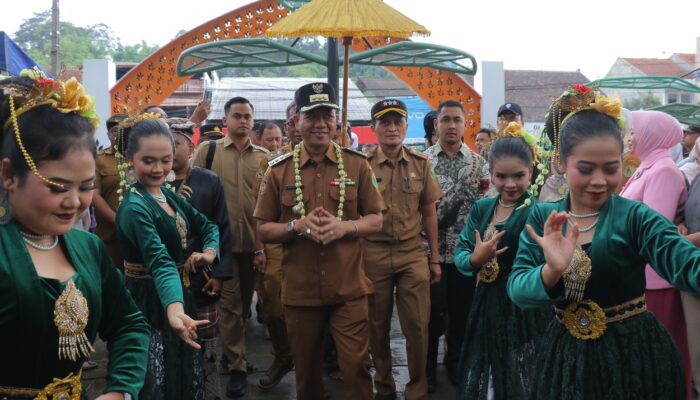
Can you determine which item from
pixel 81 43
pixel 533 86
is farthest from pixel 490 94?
pixel 81 43

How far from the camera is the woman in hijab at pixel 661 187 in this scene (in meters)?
4.27

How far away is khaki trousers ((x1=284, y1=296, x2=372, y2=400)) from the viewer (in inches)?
168

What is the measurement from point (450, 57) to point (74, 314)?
6.16 metres

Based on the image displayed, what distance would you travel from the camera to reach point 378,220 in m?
4.45

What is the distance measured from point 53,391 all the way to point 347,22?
Result: 336 centimetres

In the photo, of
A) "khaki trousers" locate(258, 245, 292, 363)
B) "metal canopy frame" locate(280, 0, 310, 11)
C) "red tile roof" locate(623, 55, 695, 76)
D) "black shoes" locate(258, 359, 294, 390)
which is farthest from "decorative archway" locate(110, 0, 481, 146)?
"red tile roof" locate(623, 55, 695, 76)

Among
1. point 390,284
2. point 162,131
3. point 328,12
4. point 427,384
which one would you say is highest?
point 328,12

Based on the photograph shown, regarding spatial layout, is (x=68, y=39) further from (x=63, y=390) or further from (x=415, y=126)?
(x=63, y=390)

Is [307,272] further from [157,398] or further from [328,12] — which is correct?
[328,12]

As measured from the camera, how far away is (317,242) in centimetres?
417

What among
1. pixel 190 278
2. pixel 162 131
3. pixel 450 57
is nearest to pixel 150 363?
pixel 190 278

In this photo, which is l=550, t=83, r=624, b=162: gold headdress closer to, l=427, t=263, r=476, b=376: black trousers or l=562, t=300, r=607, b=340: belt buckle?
l=562, t=300, r=607, b=340: belt buckle

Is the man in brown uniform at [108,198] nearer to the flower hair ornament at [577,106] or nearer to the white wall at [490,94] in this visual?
the flower hair ornament at [577,106]

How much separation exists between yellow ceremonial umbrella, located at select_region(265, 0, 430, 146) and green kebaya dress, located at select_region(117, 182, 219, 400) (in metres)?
1.54
